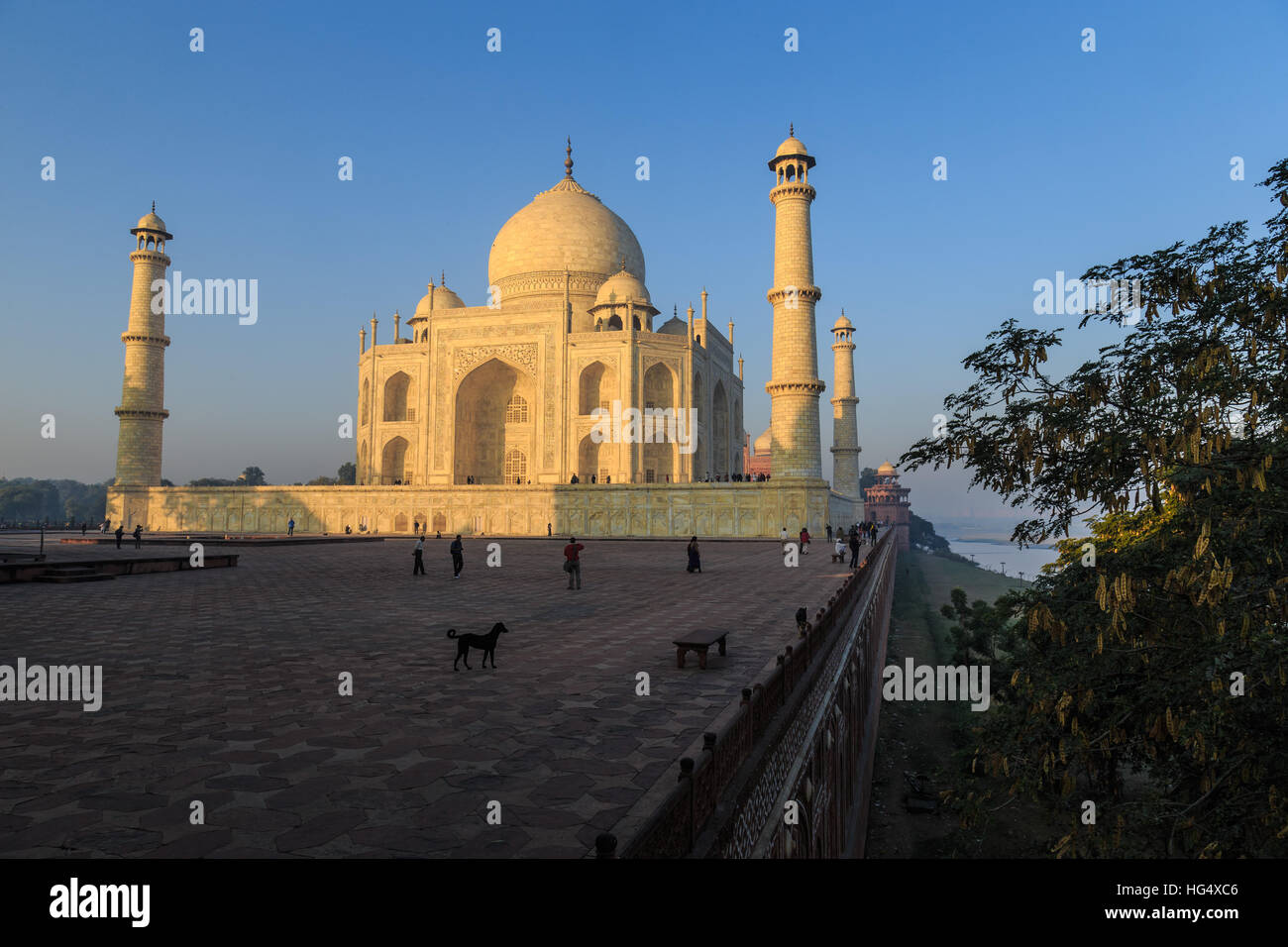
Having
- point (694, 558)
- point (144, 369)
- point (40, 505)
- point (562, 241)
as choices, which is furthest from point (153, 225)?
point (40, 505)

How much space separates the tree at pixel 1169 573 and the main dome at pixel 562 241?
39.0 meters

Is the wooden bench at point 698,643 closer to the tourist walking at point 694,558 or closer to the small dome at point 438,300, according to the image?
the tourist walking at point 694,558

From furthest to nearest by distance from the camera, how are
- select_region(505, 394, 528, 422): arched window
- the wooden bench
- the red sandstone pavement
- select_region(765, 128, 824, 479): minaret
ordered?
select_region(505, 394, 528, 422): arched window, select_region(765, 128, 824, 479): minaret, the wooden bench, the red sandstone pavement

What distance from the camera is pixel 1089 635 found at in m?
5.33

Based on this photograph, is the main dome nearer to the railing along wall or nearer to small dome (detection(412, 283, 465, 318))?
small dome (detection(412, 283, 465, 318))

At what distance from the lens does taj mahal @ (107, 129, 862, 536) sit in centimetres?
2919

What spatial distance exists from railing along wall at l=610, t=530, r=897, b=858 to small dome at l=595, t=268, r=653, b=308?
31577 millimetres

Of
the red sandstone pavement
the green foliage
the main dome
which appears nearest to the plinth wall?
the main dome

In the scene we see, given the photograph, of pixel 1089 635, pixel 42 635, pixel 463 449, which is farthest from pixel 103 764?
pixel 463 449

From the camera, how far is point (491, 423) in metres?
41.2

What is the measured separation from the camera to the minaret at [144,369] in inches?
1380

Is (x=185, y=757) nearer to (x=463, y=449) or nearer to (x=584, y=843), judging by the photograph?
(x=584, y=843)
